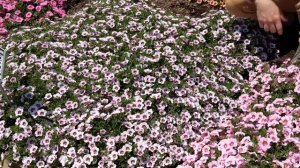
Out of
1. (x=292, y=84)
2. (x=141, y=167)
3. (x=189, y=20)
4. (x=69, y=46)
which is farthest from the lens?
(x=189, y=20)

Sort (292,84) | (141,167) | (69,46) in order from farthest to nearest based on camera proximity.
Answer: (69,46) < (292,84) < (141,167)

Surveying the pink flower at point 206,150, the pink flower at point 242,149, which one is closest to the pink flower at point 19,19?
the pink flower at point 206,150

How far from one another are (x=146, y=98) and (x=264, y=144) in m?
1.18

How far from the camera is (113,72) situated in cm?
489

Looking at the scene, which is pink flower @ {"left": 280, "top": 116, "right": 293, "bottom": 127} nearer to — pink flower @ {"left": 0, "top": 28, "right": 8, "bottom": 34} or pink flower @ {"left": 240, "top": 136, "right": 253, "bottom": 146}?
pink flower @ {"left": 240, "top": 136, "right": 253, "bottom": 146}

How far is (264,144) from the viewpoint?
4.01m

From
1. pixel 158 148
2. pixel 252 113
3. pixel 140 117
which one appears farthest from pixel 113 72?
pixel 252 113

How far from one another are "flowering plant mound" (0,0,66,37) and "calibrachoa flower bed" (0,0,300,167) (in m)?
1.44

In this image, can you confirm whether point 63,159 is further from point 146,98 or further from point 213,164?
point 213,164

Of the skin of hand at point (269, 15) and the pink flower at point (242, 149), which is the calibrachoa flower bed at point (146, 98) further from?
the skin of hand at point (269, 15)

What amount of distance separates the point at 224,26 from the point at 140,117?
1686 mm

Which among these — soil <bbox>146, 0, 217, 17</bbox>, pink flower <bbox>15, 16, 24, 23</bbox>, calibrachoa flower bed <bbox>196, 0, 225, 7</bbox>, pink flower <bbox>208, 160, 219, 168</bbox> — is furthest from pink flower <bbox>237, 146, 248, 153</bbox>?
pink flower <bbox>15, 16, 24, 23</bbox>

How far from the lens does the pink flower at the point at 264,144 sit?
13.0 feet

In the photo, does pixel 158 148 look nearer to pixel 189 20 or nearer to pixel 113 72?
pixel 113 72
